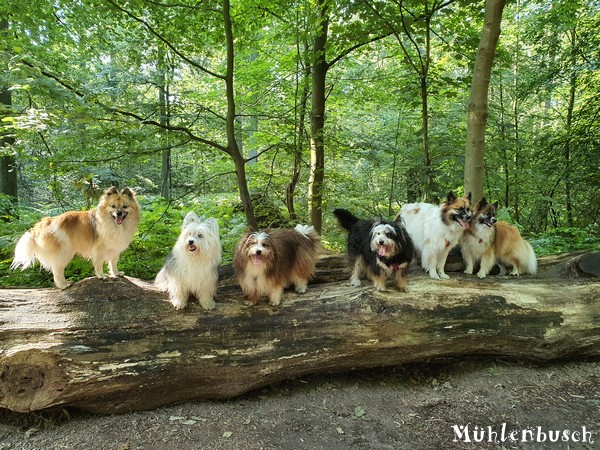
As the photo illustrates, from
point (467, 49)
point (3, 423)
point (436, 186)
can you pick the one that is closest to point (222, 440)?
point (3, 423)

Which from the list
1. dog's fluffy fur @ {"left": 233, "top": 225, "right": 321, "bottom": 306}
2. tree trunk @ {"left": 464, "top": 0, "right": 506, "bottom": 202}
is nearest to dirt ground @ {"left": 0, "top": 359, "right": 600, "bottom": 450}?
dog's fluffy fur @ {"left": 233, "top": 225, "right": 321, "bottom": 306}

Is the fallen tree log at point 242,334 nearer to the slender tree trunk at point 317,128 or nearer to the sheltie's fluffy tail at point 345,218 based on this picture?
the sheltie's fluffy tail at point 345,218

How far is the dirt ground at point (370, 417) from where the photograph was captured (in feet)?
10.3

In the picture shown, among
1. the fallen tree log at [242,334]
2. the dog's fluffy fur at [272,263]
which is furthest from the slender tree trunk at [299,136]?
the fallen tree log at [242,334]

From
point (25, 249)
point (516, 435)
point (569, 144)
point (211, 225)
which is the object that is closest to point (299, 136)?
point (211, 225)

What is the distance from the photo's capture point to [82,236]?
3.81 m

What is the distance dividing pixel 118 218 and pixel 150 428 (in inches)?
81.3

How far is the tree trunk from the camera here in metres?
5.26

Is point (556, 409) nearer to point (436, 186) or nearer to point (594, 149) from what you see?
point (436, 186)

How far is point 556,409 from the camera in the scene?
3.53 meters

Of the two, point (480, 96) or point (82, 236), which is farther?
point (480, 96)

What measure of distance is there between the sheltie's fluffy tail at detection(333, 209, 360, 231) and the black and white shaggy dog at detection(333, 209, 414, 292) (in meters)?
0.12

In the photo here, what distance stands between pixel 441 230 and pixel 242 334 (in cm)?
273

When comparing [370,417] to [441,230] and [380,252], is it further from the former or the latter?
[441,230]
